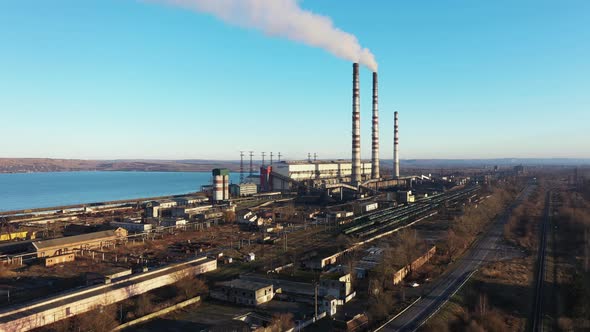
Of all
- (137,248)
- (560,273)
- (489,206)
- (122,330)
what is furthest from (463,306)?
(489,206)

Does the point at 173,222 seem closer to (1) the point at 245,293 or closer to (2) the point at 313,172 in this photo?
(1) the point at 245,293

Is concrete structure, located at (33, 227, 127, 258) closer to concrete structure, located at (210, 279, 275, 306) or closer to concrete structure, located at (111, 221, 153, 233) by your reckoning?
concrete structure, located at (111, 221, 153, 233)

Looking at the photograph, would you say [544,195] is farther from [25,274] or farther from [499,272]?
[25,274]

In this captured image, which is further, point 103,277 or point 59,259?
point 59,259

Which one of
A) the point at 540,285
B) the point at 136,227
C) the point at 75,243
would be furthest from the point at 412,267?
the point at 136,227

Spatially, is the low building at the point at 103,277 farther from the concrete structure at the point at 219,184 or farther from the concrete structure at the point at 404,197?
the concrete structure at the point at 404,197
